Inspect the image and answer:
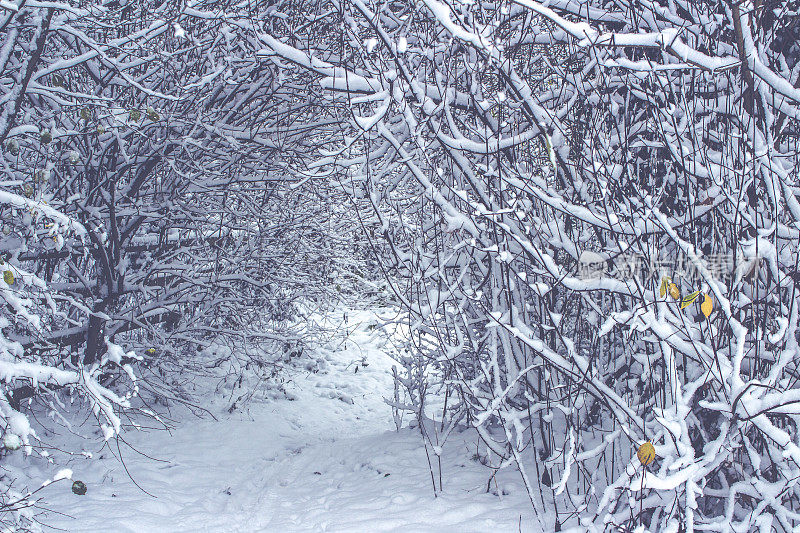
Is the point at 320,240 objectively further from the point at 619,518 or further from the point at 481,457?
the point at 619,518

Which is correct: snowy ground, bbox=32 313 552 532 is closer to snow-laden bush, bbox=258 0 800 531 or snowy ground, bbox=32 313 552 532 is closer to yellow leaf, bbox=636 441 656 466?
snow-laden bush, bbox=258 0 800 531

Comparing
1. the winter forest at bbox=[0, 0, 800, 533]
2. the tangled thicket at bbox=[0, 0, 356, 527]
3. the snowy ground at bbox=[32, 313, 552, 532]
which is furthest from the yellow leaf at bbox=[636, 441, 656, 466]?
the tangled thicket at bbox=[0, 0, 356, 527]

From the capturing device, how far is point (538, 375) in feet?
12.8

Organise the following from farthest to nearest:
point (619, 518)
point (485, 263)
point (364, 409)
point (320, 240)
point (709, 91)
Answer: point (364, 409), point (320, 240), point (485, 263), point (709, 91), point (619, 518)

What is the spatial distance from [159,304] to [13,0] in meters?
3.03

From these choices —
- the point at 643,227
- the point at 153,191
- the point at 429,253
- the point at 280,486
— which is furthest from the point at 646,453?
the point at 153,191

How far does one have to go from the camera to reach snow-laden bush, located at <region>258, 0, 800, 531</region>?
7.36ft

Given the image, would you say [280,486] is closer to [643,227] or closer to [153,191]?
[153,191]

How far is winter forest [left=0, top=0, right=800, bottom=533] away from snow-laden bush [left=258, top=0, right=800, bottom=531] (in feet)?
0.08

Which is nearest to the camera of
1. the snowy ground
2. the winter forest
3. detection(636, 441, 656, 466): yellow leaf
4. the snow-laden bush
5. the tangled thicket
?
detection(636, 441, 656, 466): yellow leaf

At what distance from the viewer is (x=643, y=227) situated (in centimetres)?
260

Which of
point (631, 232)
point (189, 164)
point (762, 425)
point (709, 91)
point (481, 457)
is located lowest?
point (481, 457)

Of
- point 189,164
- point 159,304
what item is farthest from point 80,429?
point 189,164

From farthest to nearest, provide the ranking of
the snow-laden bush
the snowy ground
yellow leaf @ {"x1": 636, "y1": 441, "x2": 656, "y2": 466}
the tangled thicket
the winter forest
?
the tangled thicket
the snowy ground
the winter forest
the snow-laden bush
yellow leaf @ {"x1": 636, "y1": 441, "x2": 656, "y2": 466}
